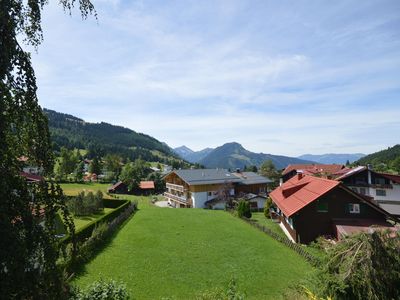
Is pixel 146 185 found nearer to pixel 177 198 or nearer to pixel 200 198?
pixel 177 198

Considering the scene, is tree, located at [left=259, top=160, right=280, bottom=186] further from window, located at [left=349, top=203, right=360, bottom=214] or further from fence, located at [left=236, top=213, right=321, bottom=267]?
window, located at [left=349, top=203, right=360, bottom=214]

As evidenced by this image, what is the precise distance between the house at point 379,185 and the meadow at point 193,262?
21.0 meters

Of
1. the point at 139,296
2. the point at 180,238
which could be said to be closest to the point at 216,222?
the point at 180,238

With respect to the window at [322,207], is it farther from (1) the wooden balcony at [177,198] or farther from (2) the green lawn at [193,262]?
(1) the wooden balcony at [177,198]

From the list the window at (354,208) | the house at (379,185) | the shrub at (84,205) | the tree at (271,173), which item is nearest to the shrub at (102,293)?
the window at (354,208)

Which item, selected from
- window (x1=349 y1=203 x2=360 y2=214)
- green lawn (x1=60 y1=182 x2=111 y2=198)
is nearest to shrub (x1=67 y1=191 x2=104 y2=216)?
green lawn (x1=60 y1=182 x2=111 y2=198)

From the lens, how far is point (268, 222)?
4028 cm

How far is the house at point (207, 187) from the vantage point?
57.2m

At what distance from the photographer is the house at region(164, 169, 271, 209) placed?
57.2 meters

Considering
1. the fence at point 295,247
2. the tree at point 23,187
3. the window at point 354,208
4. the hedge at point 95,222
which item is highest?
the tree at point 23,187

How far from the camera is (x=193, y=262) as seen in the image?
22938 mm

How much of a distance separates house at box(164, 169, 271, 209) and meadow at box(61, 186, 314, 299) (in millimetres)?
20800

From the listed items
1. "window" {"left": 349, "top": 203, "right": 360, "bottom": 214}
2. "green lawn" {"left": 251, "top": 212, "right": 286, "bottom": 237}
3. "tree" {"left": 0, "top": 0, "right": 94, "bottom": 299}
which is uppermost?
"tree" {"left": 0, "top": 0, "right": 94, "bottom": 299}

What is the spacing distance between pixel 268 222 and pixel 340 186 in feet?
43.3
